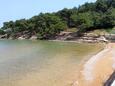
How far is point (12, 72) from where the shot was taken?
105 ft

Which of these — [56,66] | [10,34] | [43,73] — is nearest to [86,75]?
[43,73]

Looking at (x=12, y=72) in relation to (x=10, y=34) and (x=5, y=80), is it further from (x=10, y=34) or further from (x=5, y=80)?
(x=10, y=34)

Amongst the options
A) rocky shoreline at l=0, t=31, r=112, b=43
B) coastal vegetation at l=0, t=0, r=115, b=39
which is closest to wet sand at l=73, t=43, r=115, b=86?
rocky shoreline at l=0, t=31, r=112, b=43

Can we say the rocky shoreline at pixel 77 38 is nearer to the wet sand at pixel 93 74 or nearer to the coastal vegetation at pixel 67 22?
the coastal vegetation at pixel 67 22

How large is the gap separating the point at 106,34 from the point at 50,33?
882 inches

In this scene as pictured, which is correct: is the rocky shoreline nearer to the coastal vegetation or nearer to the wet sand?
the coastal vegetation

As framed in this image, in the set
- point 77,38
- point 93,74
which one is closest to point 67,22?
point 77,38

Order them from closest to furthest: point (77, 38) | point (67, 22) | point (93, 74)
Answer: point (93, 74) < point (77, 38) < point (67, 22)

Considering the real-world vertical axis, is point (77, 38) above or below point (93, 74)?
below

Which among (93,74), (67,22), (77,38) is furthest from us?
(67,22)

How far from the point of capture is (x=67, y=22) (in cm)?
10306

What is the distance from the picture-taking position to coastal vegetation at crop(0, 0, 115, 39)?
8638 centimetres

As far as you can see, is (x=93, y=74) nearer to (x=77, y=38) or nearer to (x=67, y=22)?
(x=77, y=38)

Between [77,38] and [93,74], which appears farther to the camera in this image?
[77,38]
